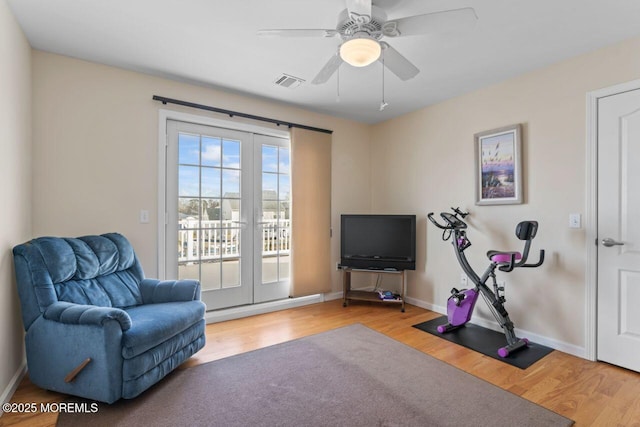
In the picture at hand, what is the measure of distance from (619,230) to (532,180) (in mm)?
737

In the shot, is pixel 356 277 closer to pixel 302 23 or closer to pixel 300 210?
pixel 300 210

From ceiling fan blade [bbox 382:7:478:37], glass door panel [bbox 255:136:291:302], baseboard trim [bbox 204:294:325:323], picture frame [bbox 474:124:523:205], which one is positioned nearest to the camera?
ceiling fan blade [bbox 382:7:478:37]

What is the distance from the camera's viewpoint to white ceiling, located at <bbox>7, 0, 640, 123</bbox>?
2.01 metres

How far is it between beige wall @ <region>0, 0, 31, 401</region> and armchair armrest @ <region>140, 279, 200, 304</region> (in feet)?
2.65

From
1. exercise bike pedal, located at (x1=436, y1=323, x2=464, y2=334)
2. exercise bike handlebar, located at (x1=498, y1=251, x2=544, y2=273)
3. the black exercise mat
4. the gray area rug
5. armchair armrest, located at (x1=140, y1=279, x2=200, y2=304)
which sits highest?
exercise bike handlebar, located at (x1=498, y1=251, x2=544, y2=273)

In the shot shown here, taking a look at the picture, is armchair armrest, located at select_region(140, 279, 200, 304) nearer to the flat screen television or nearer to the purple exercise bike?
the flat screen television

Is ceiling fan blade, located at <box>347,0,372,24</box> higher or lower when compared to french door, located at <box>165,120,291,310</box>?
higher

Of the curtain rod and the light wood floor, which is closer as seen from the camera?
the light wood floor

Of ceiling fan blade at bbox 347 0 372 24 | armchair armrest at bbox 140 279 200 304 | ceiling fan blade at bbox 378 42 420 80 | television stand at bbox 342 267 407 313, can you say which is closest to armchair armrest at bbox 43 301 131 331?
armchair armrest at bbox 140 279 200 304

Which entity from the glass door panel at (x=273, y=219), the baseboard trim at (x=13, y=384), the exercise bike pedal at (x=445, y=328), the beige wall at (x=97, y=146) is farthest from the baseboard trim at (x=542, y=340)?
the baseboard trim at (x=13, y=384)

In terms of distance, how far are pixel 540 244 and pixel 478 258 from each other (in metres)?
0.61

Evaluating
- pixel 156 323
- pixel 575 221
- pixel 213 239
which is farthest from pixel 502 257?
pixel 213 239

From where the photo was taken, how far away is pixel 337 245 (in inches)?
171

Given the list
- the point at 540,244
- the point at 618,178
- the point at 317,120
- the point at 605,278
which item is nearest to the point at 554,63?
the point at 618,178
